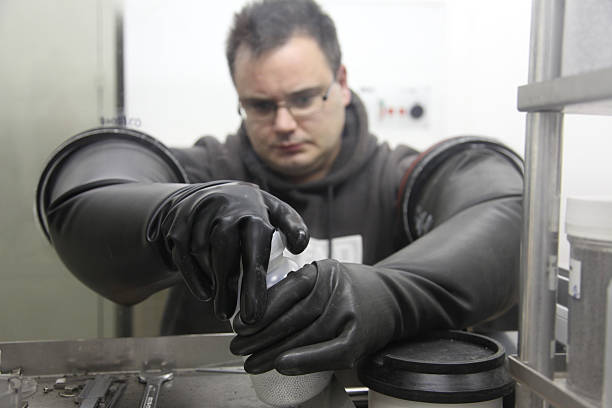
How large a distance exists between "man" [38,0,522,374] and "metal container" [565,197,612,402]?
0.62ft

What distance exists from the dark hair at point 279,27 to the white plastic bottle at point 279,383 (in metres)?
0.82

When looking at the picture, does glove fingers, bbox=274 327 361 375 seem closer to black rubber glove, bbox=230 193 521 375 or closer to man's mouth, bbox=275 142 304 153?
black rubber glove, bbox=230 193 521 375

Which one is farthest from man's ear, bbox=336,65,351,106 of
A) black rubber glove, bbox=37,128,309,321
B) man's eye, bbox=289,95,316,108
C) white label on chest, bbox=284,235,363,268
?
black rubber glove, bbox=37,128,309,321

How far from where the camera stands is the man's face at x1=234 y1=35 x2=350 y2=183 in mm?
1255

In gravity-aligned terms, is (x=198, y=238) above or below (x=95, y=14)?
below

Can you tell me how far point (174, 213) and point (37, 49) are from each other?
1.18 meters

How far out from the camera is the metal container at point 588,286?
0.38m

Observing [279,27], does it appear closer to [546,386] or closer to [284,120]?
[284,120]

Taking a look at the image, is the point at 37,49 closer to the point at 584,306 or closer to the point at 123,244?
the point at 123,244

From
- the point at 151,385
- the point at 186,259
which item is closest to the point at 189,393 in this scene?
the point at 151,385

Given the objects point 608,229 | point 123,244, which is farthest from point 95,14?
point 608,229

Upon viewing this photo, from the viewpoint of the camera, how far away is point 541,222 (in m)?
0.45

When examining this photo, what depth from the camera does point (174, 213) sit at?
→ 57cm

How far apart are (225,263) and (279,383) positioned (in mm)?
127
